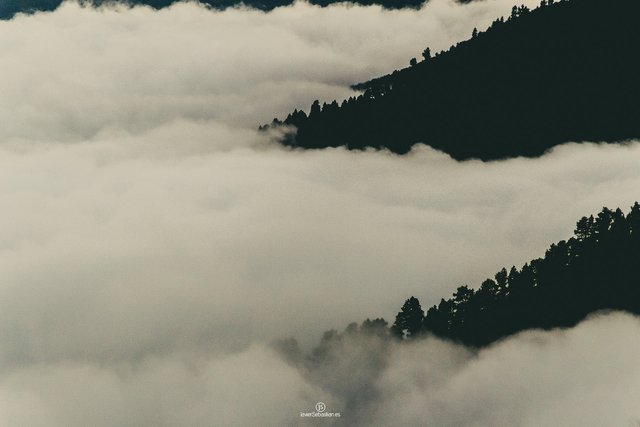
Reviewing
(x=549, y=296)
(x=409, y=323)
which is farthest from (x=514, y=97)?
(x=409, y=323)

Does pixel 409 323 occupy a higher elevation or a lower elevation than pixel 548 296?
lower

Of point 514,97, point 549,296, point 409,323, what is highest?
point 514,97

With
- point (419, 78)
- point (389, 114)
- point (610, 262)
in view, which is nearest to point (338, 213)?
point (389, 114)

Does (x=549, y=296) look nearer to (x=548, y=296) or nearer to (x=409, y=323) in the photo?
(x=548, y=296)

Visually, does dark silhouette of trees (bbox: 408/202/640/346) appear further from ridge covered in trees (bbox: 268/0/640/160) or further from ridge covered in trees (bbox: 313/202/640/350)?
ridge covered in trees (bbox: 268/0/640/160)

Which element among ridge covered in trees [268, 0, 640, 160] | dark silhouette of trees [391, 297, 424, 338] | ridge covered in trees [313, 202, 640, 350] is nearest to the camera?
ridge covered in trees [313, 202, 640, 350]

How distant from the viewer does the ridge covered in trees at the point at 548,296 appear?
76.1m

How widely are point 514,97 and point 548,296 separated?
9505cm

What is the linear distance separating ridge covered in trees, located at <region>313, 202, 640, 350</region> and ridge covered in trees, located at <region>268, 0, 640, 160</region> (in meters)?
86.3

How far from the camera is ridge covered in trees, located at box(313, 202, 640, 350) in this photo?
76.1m

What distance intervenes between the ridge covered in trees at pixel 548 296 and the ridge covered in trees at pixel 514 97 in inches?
3400

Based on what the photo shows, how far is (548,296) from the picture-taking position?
76.2 m

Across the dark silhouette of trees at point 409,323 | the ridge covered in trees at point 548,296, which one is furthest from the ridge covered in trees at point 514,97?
the dark silhouette of trees at point 409,323

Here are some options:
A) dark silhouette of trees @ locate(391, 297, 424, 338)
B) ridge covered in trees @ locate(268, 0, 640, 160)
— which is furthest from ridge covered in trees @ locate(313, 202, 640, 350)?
ridge covered in trees @ locate(268, 0, 640, 160)
